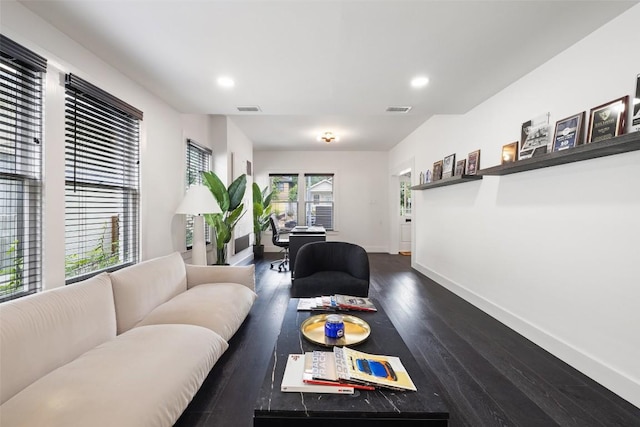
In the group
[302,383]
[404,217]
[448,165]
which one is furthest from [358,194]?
[302,383]

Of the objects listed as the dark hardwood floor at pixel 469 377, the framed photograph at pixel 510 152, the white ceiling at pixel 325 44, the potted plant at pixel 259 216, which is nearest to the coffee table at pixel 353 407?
the dark hardwood floor at pixel 469 377

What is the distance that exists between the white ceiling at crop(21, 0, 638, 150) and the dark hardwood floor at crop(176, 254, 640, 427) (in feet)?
7.20

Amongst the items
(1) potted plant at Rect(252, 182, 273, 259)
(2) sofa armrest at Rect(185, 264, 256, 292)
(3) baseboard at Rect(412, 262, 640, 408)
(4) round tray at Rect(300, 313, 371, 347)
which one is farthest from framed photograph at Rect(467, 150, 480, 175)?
(1) potted plant at Rect(252, 182, 273, 259)

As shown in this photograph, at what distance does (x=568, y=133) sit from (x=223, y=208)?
3798mm

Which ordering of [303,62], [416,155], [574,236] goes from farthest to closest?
[416,155] → [303,62] → [574,236]

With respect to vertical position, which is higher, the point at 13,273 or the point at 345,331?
the point at 13,273

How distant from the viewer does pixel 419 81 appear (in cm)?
273

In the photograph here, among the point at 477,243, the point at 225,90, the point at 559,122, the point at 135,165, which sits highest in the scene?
the point at 225,90

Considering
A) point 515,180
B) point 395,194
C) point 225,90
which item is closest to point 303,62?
point 225,90

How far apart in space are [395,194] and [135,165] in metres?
5.91

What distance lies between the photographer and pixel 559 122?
2305 millimetres

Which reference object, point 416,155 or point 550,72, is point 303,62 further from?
point 416,155

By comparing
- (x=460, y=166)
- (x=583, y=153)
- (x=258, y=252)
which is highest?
(x=460, y=166)

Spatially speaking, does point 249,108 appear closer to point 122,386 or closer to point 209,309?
point 209,309
